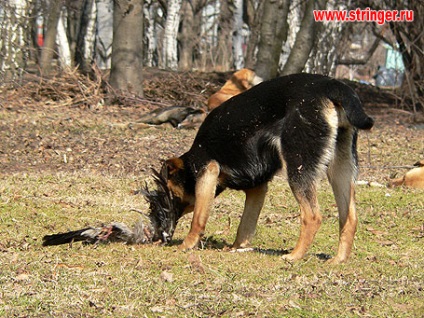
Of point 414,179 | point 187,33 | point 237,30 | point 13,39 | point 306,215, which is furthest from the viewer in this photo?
point 187,33

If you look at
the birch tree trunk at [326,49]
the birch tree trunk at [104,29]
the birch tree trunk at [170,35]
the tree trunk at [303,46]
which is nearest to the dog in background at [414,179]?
the tree trunk at [303,46]

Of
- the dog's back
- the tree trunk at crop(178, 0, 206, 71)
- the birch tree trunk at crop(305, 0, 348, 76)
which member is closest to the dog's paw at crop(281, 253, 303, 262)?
the dog's back

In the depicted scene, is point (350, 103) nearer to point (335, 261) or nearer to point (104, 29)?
point (335, 261)

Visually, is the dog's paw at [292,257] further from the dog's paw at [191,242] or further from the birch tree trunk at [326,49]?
the birch tree trunk at [326,49]

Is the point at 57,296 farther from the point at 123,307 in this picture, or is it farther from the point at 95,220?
the point at 95,220

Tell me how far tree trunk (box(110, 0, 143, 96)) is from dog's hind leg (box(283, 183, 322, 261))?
10376 millimetres

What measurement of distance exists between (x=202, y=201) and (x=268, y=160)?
72 centimetres

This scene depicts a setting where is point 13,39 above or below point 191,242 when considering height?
above

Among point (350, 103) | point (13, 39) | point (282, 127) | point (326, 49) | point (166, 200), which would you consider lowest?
point (166, 200)

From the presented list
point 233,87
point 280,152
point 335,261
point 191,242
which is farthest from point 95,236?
point 233,87

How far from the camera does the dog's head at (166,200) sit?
24.4 feet

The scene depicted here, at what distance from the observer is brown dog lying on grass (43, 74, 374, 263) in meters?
6.61

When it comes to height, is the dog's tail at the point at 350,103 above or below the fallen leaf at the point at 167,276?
above

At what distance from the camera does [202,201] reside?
7.24 metres
